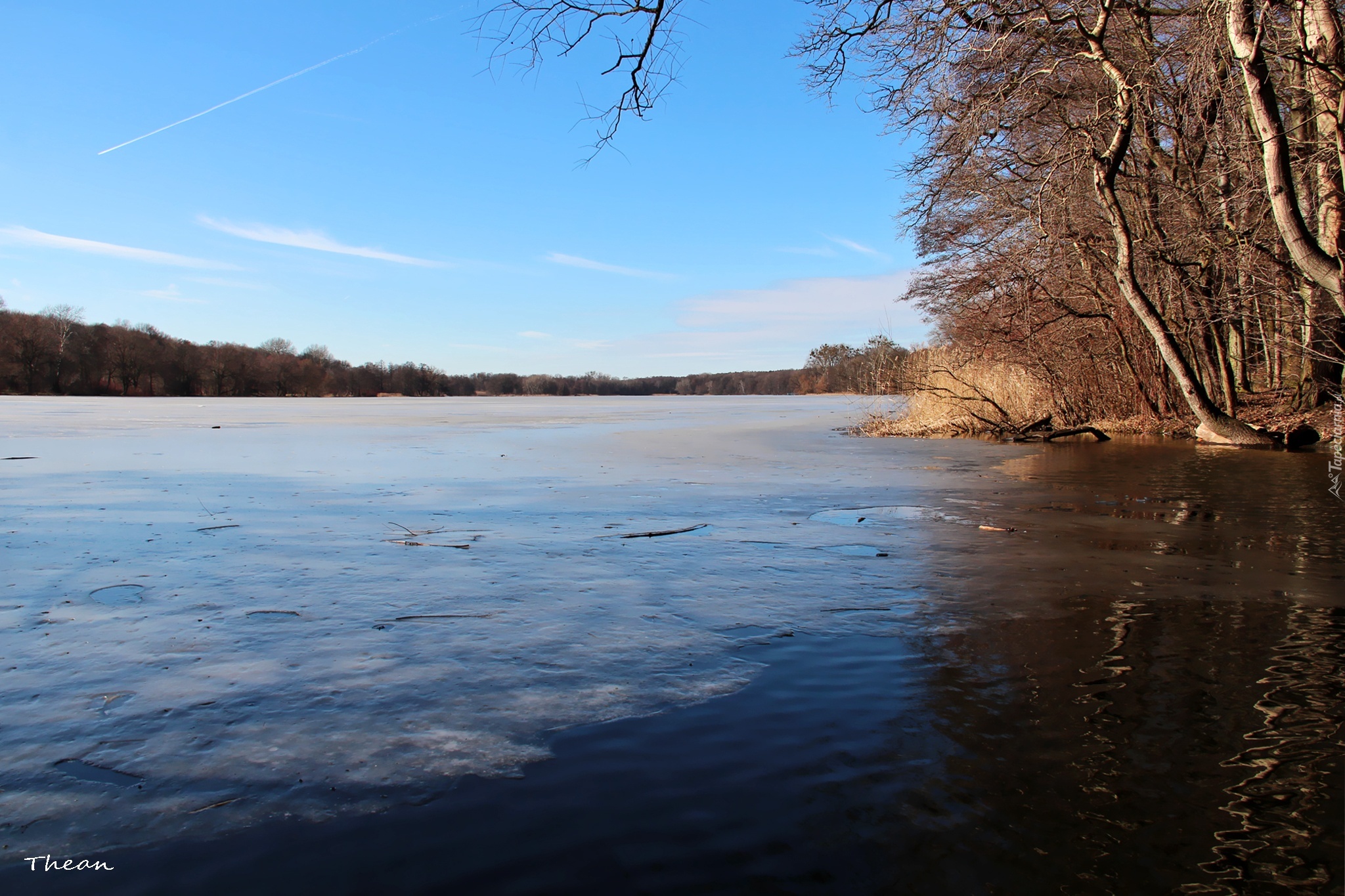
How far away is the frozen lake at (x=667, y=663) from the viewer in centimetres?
204

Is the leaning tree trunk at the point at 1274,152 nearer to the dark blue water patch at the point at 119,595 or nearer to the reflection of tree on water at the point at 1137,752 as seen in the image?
the reflection of tree on water at the point at 1137,752

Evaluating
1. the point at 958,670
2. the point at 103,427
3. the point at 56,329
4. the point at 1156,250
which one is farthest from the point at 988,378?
the point at 56,329

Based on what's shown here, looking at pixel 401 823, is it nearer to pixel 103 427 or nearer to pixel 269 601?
pixel 269 601

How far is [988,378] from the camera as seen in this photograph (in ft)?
63.8

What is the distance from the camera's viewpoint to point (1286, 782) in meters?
2.07

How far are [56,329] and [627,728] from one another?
90.4 meters

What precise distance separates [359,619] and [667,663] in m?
1.56

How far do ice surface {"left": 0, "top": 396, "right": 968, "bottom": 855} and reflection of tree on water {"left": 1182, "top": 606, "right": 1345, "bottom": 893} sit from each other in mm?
1468

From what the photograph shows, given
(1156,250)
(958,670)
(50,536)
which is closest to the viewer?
(958,670)

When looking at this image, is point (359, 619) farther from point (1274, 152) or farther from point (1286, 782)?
point (1274, 152)
